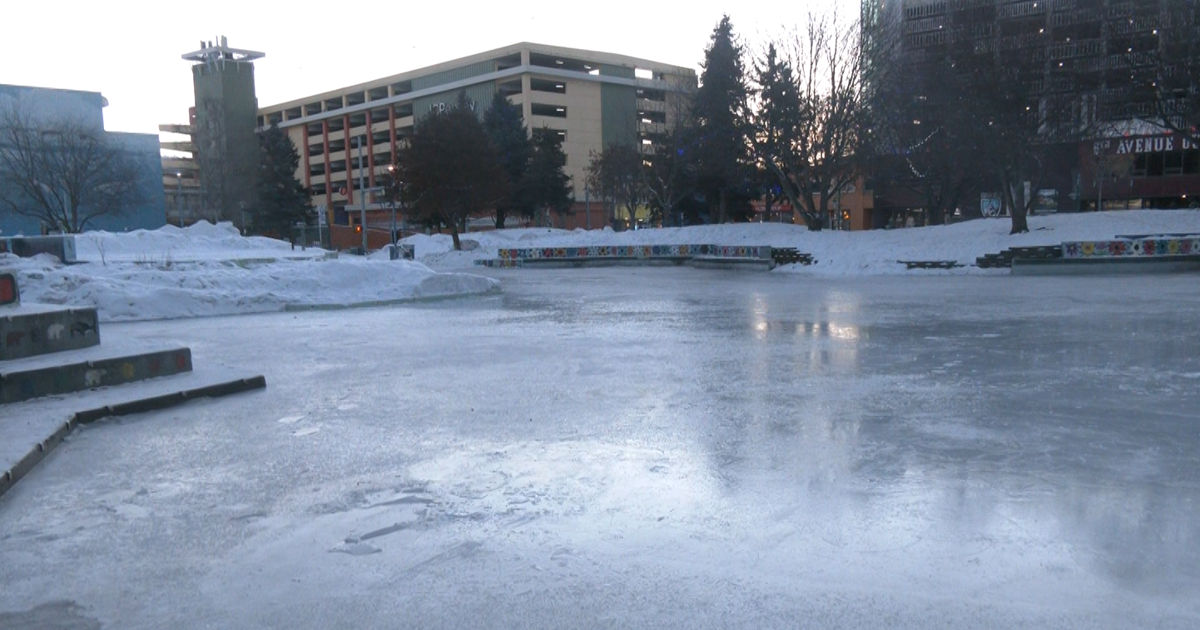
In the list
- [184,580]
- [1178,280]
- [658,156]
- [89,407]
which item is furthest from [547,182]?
[184,580]

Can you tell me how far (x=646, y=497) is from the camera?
5.49m

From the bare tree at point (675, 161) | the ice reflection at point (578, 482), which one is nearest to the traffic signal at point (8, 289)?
the ice reflection at point (578, 482)

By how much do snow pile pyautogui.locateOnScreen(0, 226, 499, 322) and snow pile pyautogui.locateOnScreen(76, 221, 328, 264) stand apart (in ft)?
3.80

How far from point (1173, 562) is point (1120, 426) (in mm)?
3249

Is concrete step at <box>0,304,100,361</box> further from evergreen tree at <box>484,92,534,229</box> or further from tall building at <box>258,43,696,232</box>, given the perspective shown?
tall building at <box>258,43,696,232</box>

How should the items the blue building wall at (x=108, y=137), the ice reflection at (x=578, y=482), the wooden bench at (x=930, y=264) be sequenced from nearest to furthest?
the ice reflection at (x=578, y=482)
the wooden bench at (x=930, y=264)
the blue building wall at (x=108, y=137)

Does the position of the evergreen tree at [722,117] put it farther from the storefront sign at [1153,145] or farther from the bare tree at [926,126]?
the storefront sign at [1153,145]

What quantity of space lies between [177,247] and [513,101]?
53745 millimetres

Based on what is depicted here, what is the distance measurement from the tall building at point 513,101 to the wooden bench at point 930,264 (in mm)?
44056

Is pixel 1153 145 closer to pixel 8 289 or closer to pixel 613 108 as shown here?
pixel 613 108

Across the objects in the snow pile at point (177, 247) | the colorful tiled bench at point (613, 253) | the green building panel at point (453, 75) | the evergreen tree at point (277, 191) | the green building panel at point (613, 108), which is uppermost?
the green building panel at point (453, 75)

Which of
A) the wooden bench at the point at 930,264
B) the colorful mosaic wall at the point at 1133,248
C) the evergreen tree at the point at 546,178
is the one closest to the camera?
the colorful mosaic wall at the point at 1133,248

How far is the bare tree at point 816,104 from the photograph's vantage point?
3778 centimetres

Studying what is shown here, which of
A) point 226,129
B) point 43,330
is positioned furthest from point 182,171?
point 43,330
